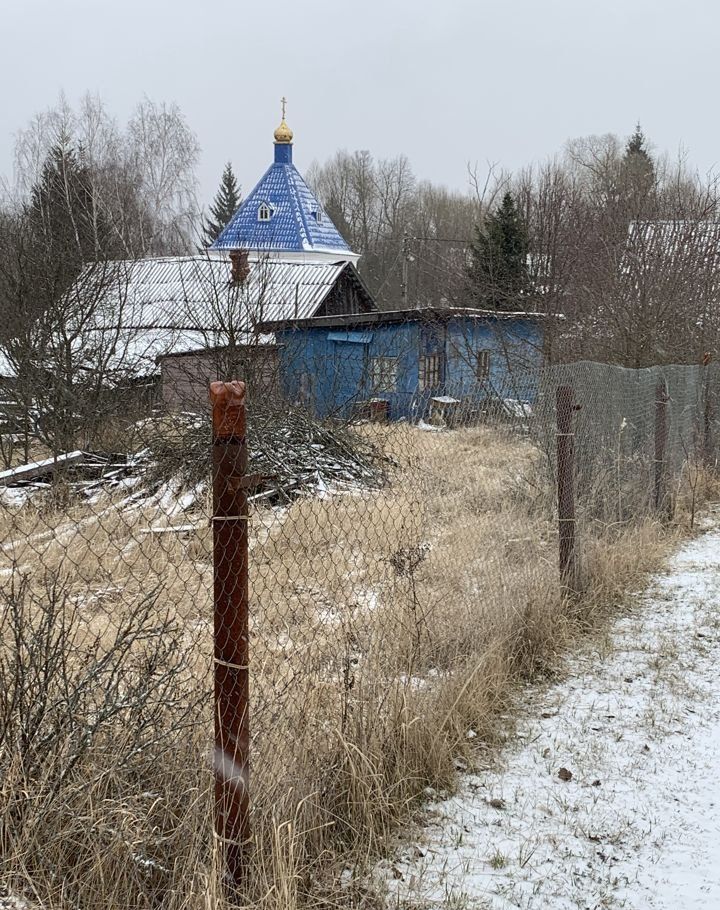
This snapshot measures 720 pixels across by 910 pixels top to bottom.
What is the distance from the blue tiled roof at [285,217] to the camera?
35469 millimetres

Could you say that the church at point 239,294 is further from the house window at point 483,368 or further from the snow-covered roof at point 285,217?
the house window at point 483,368

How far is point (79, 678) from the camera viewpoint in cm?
272

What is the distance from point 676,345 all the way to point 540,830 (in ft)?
31.8

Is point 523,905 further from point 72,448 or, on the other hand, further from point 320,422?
point 72,448

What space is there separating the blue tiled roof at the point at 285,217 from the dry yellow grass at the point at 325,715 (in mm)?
30325

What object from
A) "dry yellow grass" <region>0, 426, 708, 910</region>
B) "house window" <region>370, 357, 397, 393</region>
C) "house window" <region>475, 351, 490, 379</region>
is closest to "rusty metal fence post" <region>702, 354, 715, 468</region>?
"house window" <region>475, 351, 490, 379</region>

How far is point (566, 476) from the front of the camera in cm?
550

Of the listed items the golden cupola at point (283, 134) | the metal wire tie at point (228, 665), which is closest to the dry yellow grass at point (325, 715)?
the metal wire tie at point (228, 665)

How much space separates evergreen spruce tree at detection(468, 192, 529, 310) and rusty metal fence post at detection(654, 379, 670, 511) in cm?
1069

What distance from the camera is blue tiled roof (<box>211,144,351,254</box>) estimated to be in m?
35.5

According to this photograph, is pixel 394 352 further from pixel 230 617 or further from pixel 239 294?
pixel 230 617

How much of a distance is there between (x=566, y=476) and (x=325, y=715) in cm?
270

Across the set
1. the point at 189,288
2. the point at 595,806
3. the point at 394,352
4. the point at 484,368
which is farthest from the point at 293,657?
the point at 189,288

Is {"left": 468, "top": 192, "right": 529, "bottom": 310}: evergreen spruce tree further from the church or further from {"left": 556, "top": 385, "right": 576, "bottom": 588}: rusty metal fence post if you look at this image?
{"left": 556, "top": 385, "right": 576, "bottom": 588}: rusty metal fence post
